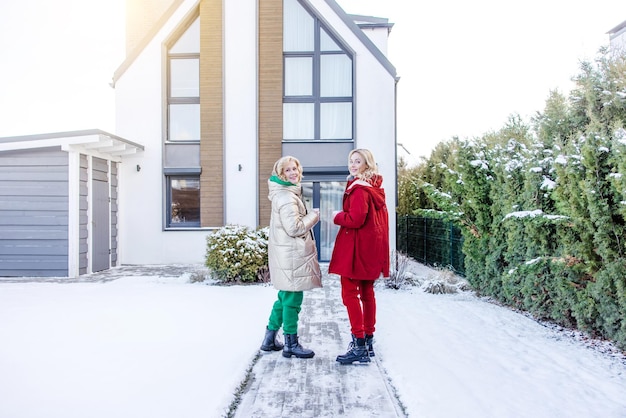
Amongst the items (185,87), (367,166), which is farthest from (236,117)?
(367,166)

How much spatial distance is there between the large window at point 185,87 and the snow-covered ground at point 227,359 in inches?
237

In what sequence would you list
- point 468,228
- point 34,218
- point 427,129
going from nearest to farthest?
point 468,228 → point 34,218 → point 427,129

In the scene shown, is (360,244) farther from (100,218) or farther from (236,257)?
(100,218)

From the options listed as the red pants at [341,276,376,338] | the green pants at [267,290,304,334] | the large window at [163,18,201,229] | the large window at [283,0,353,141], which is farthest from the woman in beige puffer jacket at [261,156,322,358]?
the large window at [163,18,201,229]

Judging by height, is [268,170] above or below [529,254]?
above

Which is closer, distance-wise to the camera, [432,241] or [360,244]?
[360,244]

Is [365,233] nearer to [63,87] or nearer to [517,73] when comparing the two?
[517,73]

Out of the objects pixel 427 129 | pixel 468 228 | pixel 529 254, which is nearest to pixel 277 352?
pixel 529 254

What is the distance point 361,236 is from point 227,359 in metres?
1.58

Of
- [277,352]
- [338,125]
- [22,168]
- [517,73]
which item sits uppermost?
[517,73]

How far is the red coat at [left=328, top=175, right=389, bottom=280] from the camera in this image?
383cm

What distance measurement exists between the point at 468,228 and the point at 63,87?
12019 millimetres

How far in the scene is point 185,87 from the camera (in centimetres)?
1194

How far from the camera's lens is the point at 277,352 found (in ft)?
14.1
